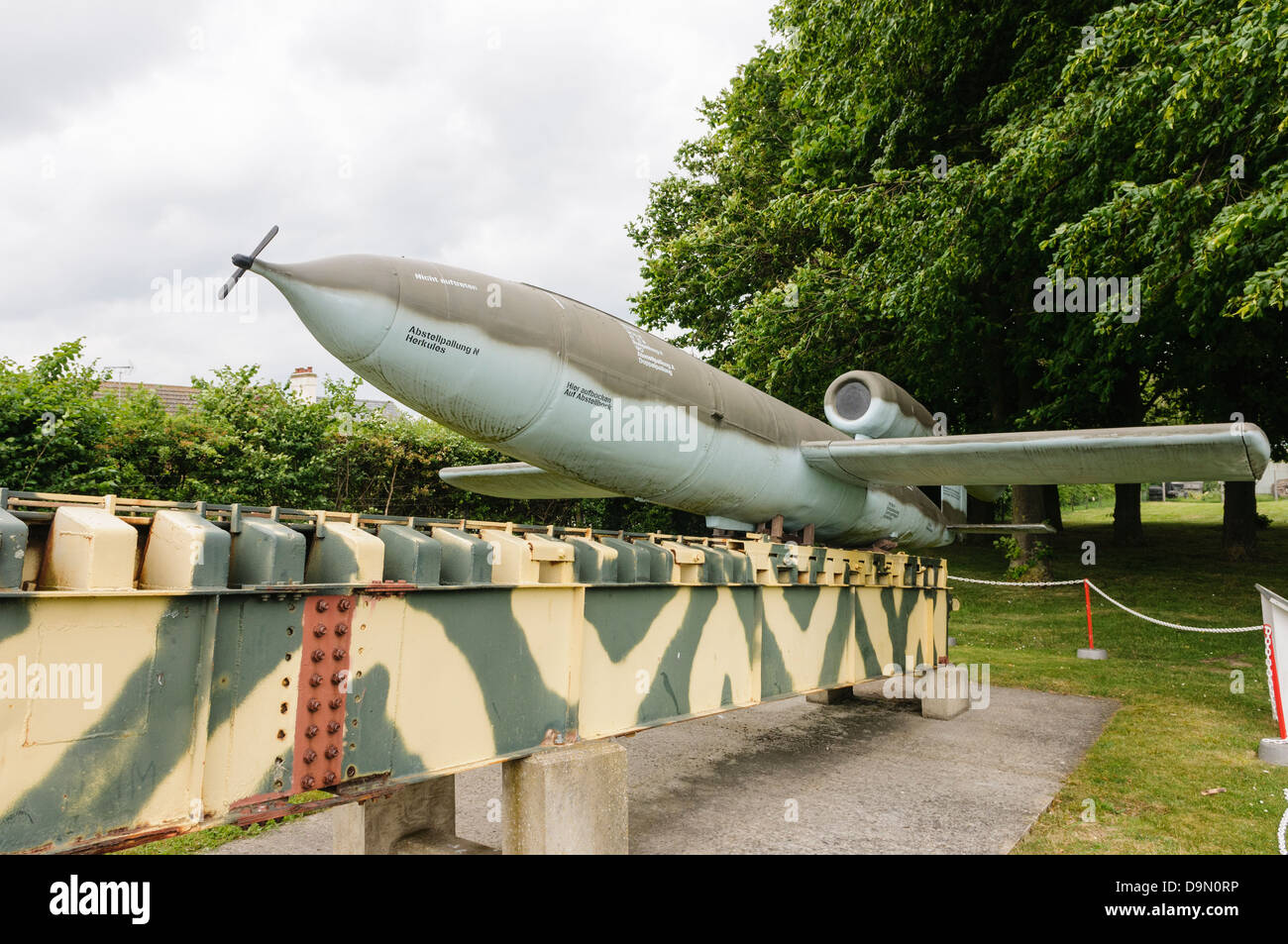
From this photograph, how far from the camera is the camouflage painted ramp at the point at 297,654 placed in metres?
2.11

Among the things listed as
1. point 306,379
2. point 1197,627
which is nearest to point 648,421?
point 1197,627

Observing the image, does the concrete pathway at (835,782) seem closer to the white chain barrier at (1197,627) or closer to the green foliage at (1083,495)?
the white chain barrier at (1197,627)

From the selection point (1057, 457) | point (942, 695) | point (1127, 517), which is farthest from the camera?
point (1127, 517)

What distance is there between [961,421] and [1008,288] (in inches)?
227

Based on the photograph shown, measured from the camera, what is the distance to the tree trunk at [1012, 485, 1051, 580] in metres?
14.3

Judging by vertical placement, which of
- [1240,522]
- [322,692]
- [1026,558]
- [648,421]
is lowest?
[1026,558]

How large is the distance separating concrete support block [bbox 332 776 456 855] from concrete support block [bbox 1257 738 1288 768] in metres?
6.14

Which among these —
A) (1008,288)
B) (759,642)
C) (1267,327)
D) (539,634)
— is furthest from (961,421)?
(539,634)

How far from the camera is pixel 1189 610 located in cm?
1266

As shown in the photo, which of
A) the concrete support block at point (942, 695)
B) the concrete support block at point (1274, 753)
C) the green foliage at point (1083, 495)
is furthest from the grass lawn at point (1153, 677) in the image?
the green foliage at point (1083, 495)

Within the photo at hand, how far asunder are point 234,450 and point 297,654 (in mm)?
8307

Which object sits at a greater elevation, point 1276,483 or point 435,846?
point 1276,483

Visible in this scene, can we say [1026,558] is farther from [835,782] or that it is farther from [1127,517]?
[835,782]

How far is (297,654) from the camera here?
262 cm
